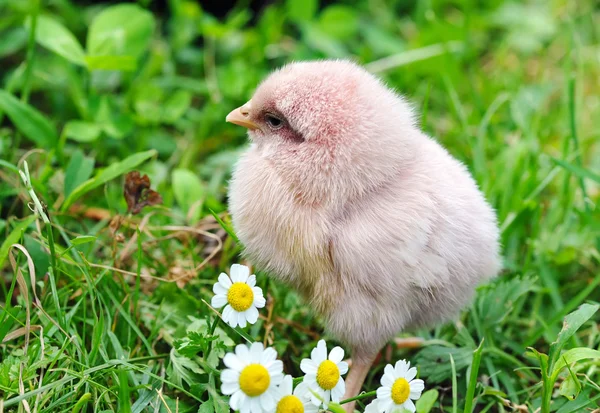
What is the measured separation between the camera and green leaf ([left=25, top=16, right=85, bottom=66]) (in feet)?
8.59

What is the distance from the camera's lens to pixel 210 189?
108 inches

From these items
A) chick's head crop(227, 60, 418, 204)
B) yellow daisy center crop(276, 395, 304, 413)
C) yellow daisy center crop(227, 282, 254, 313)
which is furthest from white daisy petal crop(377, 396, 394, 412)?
chick's head crop(227, 60, 418, 204)

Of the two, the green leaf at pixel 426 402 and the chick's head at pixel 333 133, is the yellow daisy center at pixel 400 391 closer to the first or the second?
the green leaf at pixel 426 402

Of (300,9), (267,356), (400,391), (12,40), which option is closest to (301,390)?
(267,356)

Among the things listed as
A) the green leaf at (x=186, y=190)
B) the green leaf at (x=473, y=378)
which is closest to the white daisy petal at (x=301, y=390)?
the green leaf at (x=473, y=378)

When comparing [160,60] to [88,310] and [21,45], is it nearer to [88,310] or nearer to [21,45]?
[21,45]

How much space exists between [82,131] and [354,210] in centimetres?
144

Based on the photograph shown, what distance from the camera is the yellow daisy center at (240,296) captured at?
5.61ft

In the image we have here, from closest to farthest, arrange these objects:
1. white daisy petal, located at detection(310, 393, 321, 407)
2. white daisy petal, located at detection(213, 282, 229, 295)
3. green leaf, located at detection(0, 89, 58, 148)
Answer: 1. white daisy petal, located at detection(310, 393, 321, 407)
2. white daisy petal, located at detection(213, 282, 229, 295)
3. green leaf, located at detection(0, 89, 58, 148)

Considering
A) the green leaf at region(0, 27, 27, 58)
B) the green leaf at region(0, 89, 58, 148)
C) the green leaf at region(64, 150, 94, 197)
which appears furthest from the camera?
the green leaf at region(0, 27, 27, 58)

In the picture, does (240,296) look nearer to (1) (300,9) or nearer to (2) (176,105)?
(2) (176,105)

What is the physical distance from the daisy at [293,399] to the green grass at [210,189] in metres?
0.25

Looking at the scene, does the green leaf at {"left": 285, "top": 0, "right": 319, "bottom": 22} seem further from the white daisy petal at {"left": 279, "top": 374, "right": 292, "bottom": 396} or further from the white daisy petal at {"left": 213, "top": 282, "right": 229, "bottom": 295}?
the white daisy petal at {"left": 279, "top": 374, "right": 292, "bottom": 396}

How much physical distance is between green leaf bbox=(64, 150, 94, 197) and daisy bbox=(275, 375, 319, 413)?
3.69 feet
